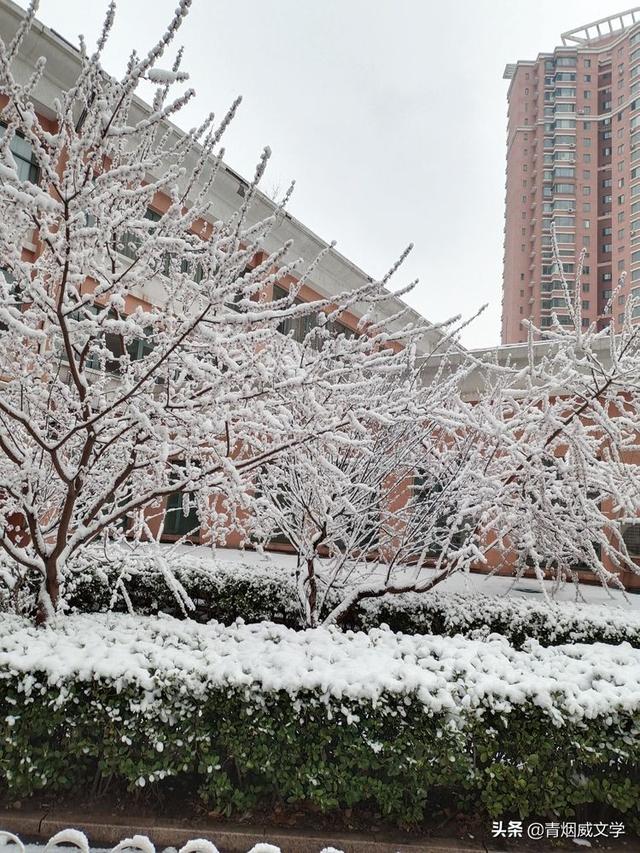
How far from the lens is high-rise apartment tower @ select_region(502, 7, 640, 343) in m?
62.5

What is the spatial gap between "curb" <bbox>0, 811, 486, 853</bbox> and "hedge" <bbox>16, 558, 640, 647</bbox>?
137 inches

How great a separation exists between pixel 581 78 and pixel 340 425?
82.2 m

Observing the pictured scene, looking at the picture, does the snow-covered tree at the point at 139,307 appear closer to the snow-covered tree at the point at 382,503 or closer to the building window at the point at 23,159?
the snow-covered tree at the point at 382,503

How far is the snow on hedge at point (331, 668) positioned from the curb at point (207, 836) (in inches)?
29.8

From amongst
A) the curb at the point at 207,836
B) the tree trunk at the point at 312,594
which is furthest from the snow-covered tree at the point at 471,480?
the curb at the point at 207,836

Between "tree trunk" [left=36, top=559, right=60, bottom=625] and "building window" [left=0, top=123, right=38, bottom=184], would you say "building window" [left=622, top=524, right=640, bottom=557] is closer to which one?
"tree trunk" [left=36, top=559, right=60, bottom=625]

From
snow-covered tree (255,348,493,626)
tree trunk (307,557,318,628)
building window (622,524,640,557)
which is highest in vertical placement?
building window (622,524,640,557)

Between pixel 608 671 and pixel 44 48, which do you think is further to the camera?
pixel 44 48

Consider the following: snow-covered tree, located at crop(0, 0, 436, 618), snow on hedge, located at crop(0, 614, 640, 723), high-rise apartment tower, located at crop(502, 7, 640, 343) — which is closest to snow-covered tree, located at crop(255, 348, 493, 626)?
snow-covered tree, located at crop(0, 0, 436, 618)

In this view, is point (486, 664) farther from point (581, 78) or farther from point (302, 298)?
point (581, 78)

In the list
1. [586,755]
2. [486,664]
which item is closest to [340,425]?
[486,664]

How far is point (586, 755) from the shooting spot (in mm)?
3504

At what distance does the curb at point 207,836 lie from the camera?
338 cm

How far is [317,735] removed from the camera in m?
3.53
